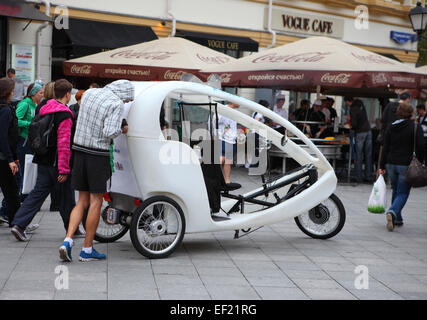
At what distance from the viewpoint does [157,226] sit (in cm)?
669

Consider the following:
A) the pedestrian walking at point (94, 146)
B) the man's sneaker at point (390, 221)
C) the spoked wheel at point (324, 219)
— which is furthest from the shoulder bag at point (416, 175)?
the pedestrian walking at point (94, 146)

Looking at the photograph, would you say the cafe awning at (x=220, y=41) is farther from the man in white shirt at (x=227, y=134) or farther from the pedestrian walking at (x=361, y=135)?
the man in white shirt at (x=227, y=134)

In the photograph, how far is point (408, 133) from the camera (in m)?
9.16

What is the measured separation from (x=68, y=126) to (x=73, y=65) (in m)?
8.04

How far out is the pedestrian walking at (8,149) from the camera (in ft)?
24.9

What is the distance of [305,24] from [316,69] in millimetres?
10325

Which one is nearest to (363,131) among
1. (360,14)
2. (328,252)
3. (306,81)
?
(306,81)

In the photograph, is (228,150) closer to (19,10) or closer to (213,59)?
(213,59)

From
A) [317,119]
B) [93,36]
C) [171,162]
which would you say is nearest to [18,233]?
[171,162]

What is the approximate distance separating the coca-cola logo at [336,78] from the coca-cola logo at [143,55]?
132 inches

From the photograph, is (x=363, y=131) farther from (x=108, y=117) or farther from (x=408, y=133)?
(x=108, y=117)

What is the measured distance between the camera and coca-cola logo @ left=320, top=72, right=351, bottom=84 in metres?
13.0

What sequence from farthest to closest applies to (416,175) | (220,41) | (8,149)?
(220,41)
(416,175)
(8,149)

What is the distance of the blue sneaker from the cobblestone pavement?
10cm
